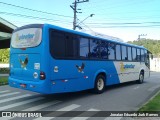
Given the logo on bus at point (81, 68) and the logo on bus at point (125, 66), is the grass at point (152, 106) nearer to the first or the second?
the logo on bus at point (81, 68)

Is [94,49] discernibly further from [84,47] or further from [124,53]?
[124,53]

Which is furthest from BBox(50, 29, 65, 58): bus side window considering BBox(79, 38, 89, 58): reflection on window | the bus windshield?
BBox(79, 38, 89, 58): reflection on window

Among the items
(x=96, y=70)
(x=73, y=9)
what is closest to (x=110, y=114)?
(x=96, y=70)

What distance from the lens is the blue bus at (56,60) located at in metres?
9.26

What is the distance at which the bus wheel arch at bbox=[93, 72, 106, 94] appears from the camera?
1244 cm

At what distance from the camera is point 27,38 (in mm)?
9969

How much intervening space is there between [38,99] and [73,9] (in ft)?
81.2

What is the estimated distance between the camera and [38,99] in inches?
426

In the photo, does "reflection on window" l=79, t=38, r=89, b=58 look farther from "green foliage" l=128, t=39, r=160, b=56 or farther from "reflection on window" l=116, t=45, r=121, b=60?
"green foliage" l=128, t=39, r=160, b=56

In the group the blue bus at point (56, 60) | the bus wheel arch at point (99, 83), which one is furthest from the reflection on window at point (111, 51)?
the bus wheel arch at point (99, 83)

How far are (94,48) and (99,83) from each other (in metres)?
1.84

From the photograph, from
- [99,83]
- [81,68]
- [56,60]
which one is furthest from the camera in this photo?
[99,83]

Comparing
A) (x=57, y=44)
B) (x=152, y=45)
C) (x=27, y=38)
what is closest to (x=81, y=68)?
(x=57, y=44)

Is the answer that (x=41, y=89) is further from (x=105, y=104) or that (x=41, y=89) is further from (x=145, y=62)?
(x=145, y=62)
